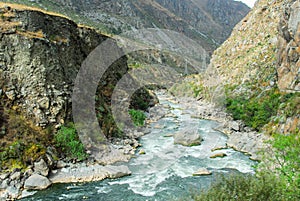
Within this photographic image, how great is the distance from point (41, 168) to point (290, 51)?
34.6m

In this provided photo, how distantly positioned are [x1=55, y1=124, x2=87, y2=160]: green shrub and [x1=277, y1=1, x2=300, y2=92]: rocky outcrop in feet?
95.6

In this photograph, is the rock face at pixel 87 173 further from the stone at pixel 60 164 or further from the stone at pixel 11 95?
the stone at pixel 11 95

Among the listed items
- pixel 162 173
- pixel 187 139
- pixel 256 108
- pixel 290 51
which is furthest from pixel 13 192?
pixel 290 51

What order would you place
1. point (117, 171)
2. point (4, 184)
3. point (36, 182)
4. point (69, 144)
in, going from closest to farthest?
point (4, 184)
point (36, 182)
point (117, 171)
point (69, 144)

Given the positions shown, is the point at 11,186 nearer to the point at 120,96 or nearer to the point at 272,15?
the point at 120,96

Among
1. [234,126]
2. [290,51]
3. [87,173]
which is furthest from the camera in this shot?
[234,126]

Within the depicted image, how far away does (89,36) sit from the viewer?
39094 millimetres

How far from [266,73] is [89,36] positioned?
30.0 metres

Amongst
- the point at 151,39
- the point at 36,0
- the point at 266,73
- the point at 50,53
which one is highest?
the point at 36,0

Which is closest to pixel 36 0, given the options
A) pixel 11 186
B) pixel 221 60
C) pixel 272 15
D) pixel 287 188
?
pixel 221 60

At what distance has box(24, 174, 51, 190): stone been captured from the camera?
2112cm

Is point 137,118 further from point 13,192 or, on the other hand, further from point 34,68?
point 13,192

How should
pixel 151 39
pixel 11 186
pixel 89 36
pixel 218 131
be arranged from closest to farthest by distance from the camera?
pixel 11 186 → pixel 89 36 → pixel 218 131 → pixel 151 39

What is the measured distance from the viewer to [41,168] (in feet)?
76.2
